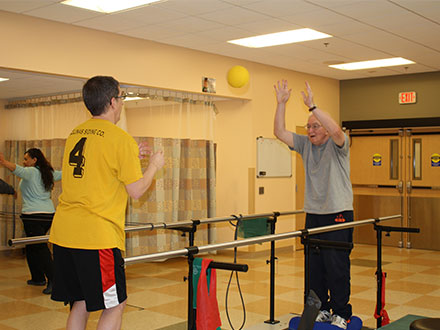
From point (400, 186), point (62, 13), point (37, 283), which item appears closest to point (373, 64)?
point (400, 186)

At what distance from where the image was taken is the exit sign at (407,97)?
1003 centimetres

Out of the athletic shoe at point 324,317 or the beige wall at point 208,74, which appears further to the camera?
the beige wall at point 208,74

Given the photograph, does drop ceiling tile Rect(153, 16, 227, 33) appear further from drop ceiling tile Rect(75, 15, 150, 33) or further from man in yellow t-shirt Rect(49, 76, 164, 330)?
man in yellow t-shirt Rect(49, 76, 164, 330)

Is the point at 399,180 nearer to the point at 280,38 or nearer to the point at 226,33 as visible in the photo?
the point at 280,38

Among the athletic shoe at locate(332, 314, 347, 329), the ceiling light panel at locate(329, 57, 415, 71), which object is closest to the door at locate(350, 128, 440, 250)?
the ceiling light panel at locate(329, 57, 415, 71)

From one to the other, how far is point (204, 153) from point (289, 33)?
7.06ft

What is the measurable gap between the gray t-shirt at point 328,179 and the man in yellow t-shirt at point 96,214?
1.80 metres

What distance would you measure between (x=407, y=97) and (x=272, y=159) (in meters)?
2.82

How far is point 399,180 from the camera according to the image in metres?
10.1

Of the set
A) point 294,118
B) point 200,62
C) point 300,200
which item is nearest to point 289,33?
point 200,62

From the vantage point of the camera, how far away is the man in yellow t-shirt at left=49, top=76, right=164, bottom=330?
9.04ft

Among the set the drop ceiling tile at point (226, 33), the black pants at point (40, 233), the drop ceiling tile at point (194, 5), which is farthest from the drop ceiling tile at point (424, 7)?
the black pants at point (40, 233)

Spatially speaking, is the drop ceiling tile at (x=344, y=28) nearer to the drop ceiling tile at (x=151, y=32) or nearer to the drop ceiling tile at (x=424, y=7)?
the drop ceiling tile at (x=424, y=7)

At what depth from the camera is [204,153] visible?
324 inches
